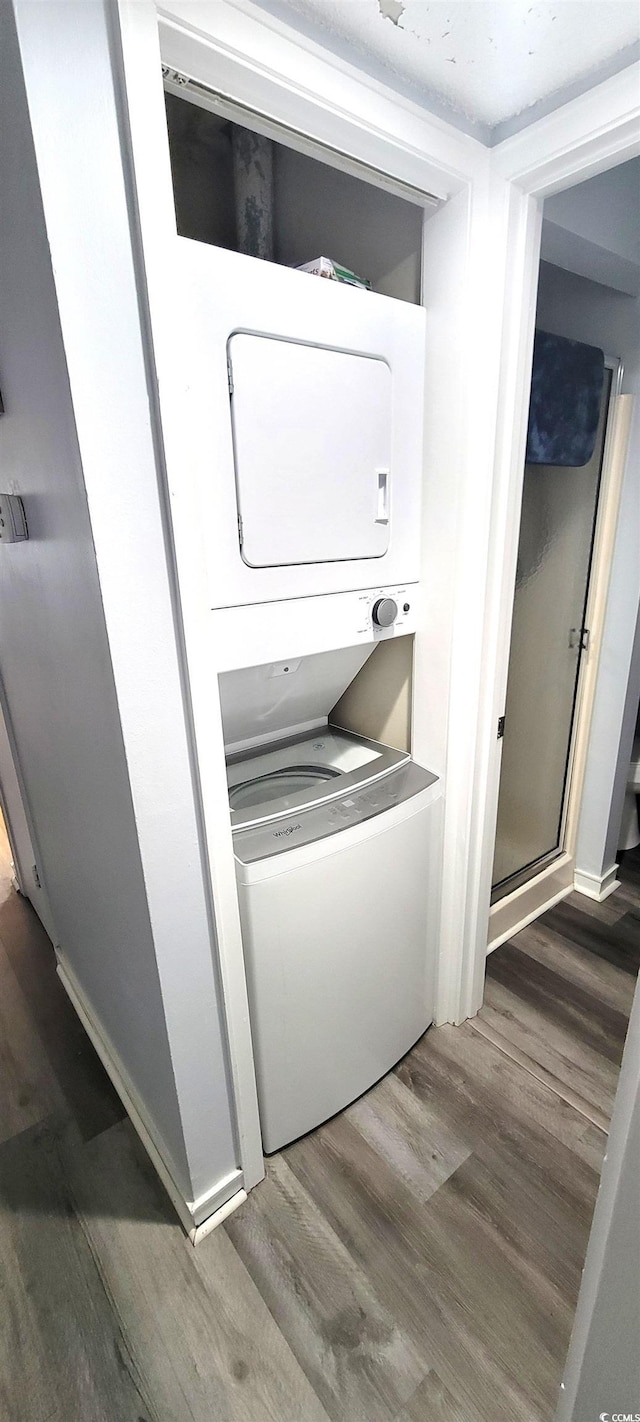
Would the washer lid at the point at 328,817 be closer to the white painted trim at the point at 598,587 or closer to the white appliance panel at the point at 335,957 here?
A: the white appliance panel at the point at 335,957

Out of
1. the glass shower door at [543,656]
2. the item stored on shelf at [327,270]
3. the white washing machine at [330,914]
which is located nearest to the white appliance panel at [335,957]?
the white washing machine at [330,914]

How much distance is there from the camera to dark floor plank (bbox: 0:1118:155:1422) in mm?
1078

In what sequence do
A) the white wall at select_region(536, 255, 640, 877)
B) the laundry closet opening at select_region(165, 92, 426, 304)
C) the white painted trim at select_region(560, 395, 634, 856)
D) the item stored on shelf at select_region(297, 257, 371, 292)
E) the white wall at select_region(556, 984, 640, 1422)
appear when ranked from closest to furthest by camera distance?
the white wall at select_region(556, 984, 640, 1422) → the item stored on shelf at select_region(297, 257, 371, 292) → the laundry closet opening at select_region(165, 92, 426, 304) → the white wall at select_region(536, 255, 640, 877) → the white painted trim at select_region(560, 395, 634, 856)

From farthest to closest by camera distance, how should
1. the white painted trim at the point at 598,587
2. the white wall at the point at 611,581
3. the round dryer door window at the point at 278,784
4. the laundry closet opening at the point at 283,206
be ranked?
the white painted trim at the point at 598,587
the white wall at the point at 611,581
the round dryer door window at the point at 278,784
the laundry closet opening at the point at 283,206

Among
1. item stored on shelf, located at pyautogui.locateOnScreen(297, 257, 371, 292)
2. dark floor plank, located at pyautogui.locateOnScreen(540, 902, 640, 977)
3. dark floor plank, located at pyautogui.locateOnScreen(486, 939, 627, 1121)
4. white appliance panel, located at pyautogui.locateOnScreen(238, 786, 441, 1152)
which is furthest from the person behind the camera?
dark floor plank, located at pyautogui.locateOnScreen(540, 902, 640, 977)

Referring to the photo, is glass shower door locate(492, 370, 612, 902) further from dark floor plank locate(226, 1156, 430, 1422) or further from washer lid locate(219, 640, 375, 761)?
dark floor plank locate(226, 1156, 430, 1422)

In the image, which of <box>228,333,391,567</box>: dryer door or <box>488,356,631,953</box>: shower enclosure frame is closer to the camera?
<box>228,333,391,567</box>: dryer door

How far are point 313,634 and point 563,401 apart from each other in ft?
3.53

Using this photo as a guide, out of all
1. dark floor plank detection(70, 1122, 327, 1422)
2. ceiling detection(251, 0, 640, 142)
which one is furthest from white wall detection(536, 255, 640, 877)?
dark floor plank detection(70, 1122, 327, 1422)

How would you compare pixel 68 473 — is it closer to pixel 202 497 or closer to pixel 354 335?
pixel 202 497

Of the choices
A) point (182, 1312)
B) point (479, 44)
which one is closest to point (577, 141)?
point (479, 44)

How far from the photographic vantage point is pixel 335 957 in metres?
1.39

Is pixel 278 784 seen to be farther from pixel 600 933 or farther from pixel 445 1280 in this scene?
pixel 600 933

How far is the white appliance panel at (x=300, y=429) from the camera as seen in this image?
3.21ft
